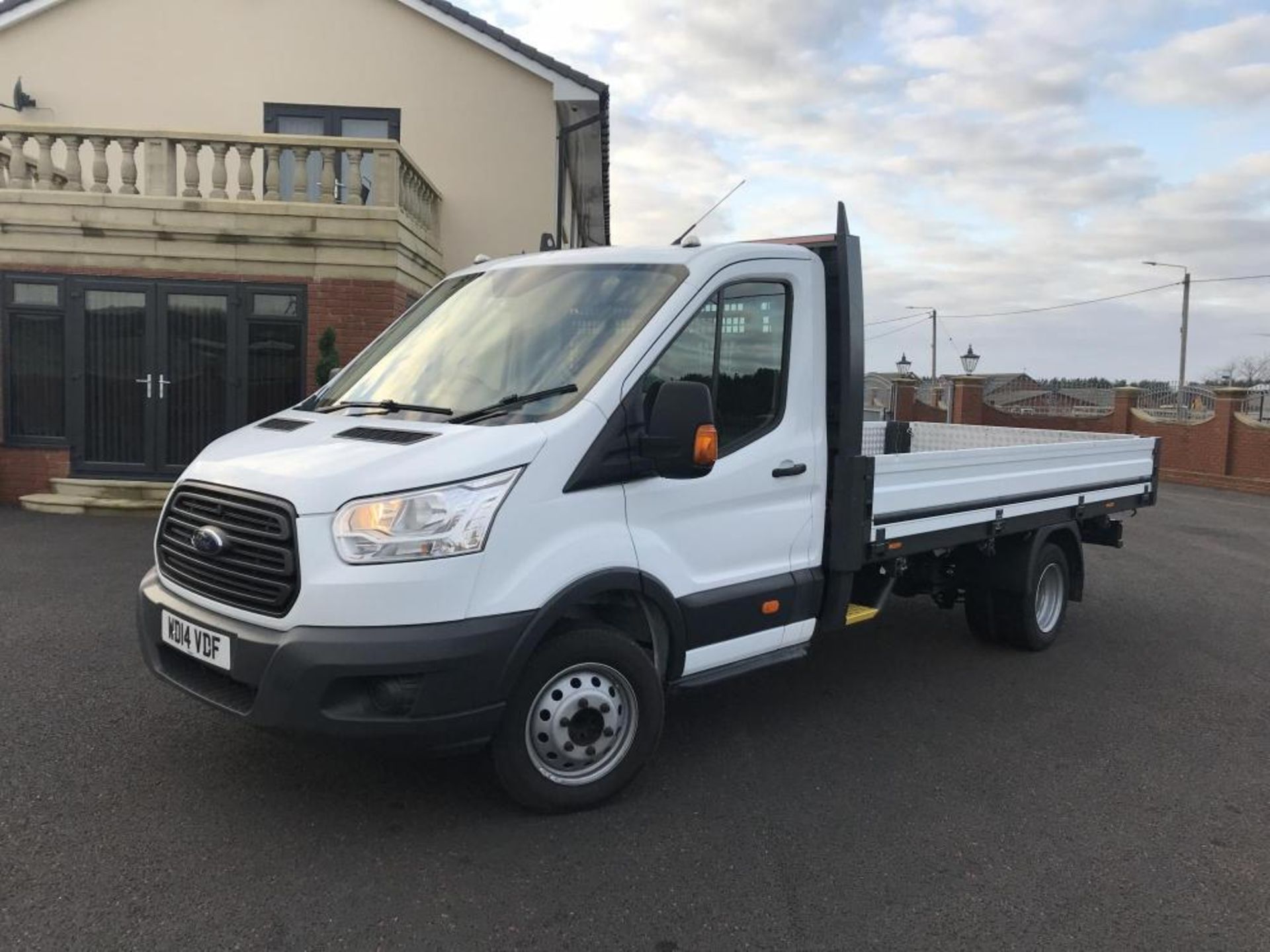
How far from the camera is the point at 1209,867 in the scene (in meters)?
3.55

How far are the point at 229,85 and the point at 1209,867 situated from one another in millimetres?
14541

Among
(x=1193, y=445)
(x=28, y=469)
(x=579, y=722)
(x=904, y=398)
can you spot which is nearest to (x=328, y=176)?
(x=28, y=469)

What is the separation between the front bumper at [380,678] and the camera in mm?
3238

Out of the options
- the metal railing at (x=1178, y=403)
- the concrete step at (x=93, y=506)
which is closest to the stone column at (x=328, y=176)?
the concrete step at (x=93, y=506)

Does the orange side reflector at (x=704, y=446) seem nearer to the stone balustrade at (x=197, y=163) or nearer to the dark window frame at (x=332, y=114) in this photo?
the stone balustrade at (x=197, y=163)

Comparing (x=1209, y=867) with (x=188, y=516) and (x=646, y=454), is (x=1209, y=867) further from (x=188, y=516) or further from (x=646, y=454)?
(x=188, y=516)

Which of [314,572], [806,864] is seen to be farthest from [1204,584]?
[314,572]

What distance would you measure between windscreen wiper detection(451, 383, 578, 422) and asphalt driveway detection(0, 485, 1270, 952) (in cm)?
152

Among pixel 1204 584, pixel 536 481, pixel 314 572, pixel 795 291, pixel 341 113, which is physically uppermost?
pixel 341 113

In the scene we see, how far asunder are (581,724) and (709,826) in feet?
2.06

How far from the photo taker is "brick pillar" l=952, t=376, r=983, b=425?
2780cm

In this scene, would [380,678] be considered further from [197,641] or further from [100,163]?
[100,163]

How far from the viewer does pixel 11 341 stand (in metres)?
10.9

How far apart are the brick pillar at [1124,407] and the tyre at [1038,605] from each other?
63.4ft
